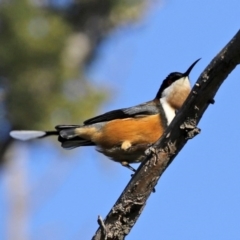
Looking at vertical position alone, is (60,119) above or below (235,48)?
above

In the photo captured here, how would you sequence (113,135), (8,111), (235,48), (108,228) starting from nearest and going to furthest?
(235,48) < (108,228) < (113,135) < (8,111)

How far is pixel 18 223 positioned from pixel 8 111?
4.79 ft

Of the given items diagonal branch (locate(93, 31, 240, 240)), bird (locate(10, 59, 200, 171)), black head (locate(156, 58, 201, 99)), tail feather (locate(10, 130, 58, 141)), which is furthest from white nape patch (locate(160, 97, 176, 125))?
diagonal branch (locate(93, 31, 240, 240))

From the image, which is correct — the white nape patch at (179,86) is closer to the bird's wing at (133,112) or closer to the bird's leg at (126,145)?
the bird's wing at (133,112)

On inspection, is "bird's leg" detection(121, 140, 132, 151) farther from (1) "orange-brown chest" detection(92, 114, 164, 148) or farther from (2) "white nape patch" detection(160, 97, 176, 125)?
(2) "white nape patch" detection(160, 97, 176, 125)

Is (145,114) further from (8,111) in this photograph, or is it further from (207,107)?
(8,111)

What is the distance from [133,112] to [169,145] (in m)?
1.66

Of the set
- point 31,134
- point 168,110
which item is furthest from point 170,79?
point 31,134

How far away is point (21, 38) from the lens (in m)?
8.95

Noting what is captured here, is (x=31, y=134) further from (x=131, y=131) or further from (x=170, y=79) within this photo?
(x=170, y=79)

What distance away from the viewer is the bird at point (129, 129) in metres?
4.48

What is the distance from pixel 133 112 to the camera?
183 inches

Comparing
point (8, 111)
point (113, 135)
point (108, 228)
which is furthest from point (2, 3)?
point (108, 228)

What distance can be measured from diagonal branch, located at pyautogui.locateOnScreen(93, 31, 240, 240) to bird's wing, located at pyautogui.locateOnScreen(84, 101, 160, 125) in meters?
1.46
